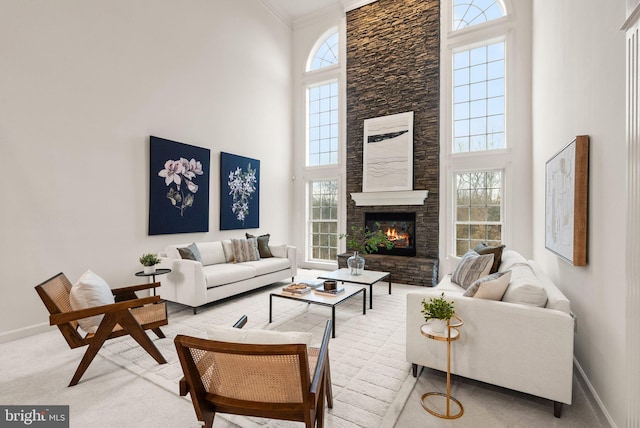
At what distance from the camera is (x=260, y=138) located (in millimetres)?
6430

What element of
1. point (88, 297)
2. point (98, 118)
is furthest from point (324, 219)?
point (88, 297)

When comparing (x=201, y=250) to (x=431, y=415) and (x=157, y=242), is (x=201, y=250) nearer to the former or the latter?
(x=157, y=242)

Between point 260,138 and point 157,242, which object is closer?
point 157,242

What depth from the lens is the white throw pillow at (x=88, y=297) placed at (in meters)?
2.44

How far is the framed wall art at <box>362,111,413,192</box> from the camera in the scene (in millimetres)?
5887

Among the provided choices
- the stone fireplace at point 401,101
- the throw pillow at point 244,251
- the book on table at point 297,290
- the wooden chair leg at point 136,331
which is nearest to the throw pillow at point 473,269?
the book on table at point 297,290

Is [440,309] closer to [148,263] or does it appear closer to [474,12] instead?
[148,263]

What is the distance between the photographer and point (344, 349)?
2.91 meters

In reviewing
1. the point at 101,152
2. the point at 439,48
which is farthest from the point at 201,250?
the point at 439,48

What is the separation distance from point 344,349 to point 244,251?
2.68 m

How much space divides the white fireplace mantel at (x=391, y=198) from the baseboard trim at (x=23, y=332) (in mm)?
4933

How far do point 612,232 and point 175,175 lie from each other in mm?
4862

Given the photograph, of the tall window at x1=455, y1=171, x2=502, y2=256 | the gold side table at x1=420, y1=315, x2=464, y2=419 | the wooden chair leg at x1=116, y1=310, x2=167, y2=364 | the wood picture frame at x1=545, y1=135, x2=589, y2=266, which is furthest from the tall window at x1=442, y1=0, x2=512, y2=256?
the wooden chair leg at x1=116, y1=310, x2=167, y2=364

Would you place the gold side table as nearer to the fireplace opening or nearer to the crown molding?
the fireplace opening
